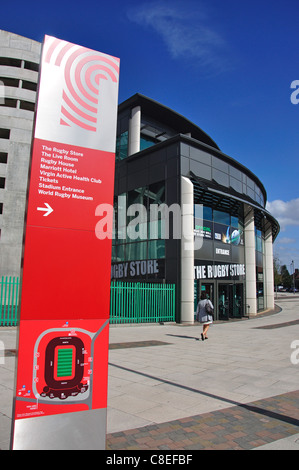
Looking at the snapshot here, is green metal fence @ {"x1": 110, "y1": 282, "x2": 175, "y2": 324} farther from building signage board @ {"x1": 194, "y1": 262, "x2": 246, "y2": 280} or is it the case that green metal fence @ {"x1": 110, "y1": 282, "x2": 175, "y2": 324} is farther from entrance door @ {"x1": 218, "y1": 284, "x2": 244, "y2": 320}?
entrance door @ {"x1": 218, "y1": 284, "x2": 244, "y2": 320}

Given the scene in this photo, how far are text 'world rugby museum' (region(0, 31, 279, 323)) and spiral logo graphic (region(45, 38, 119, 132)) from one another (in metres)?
14.8

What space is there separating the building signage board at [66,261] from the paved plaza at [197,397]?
0.82m

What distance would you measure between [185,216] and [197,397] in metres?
13.8

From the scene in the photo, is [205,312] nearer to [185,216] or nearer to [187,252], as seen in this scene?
[187,252]

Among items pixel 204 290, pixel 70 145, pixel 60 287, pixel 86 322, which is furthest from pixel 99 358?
pixel 204 290

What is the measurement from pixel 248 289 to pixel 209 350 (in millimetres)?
14522

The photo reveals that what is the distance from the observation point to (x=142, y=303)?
58.0 ft

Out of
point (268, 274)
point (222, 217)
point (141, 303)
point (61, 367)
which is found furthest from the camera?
point (268, 274)

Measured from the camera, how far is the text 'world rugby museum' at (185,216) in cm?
1900

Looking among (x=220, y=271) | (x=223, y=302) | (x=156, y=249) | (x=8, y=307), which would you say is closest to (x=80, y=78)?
(x=8, y=307)

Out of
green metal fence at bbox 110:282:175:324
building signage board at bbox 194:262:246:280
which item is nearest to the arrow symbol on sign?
green metal fence at bbox 110:282:175:324

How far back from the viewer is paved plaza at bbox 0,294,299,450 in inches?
156
